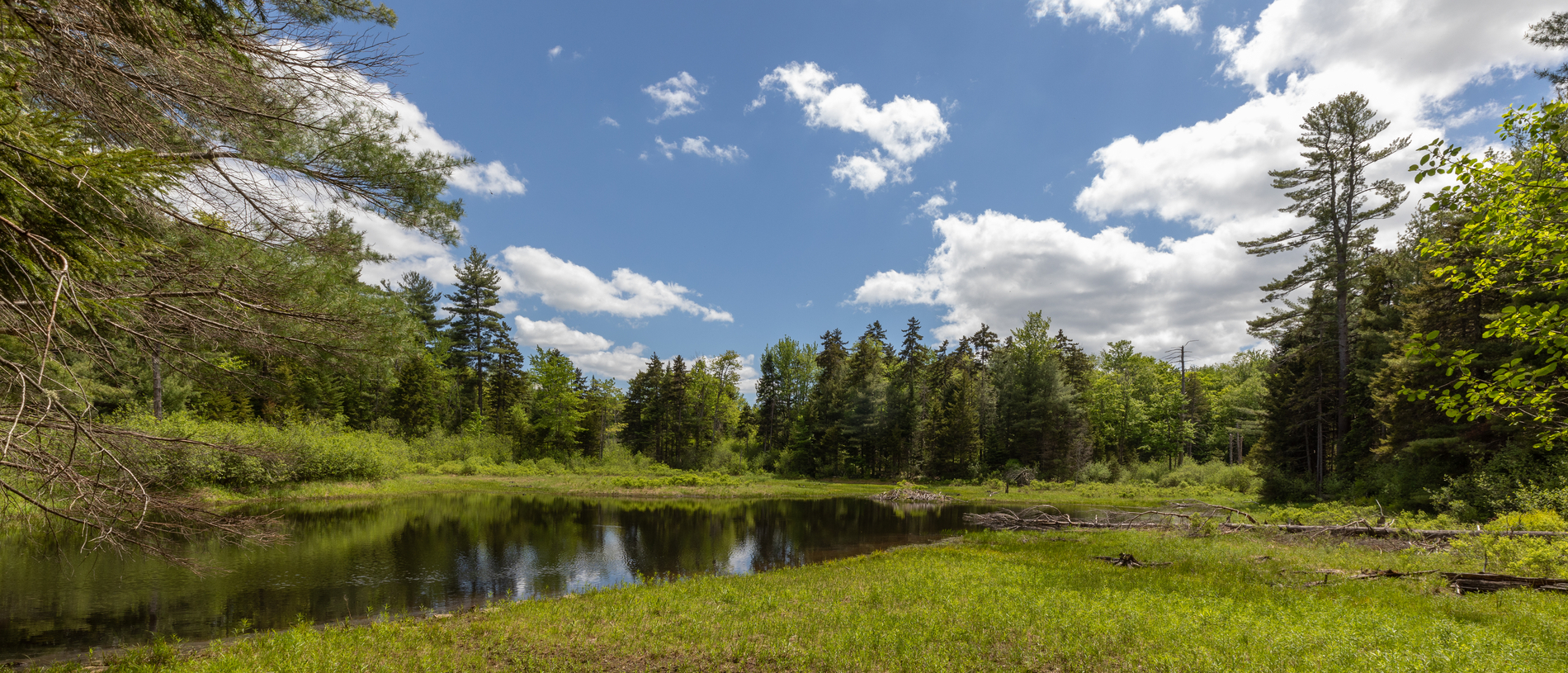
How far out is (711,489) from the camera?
1929 inches

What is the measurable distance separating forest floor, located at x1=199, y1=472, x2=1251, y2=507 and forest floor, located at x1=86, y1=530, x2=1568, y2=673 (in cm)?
2844

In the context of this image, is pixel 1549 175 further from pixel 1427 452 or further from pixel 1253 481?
pixel 1253 481

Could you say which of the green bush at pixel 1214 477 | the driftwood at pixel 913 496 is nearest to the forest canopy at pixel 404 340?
the green bush at pixel 1214 477

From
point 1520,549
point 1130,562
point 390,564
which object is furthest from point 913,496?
point 390,564

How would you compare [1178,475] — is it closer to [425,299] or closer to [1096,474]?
[1096,474]

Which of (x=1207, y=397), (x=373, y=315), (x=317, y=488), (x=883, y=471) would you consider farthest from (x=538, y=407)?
(x=1207, y=397)

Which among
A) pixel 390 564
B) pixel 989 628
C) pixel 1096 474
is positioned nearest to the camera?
pixel 989 628

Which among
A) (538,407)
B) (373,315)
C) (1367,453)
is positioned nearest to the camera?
(373,315)

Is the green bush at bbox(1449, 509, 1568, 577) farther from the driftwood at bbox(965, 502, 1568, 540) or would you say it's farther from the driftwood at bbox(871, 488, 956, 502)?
the driftwood at bbox(871, 488, 956, 502)

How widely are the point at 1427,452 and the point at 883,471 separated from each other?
44527 mm

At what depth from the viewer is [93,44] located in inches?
214

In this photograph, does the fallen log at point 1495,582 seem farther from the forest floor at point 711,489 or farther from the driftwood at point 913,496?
the driftwood at point 913,496

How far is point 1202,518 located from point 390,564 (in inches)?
1139

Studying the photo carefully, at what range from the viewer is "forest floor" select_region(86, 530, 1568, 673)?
24.0ft
